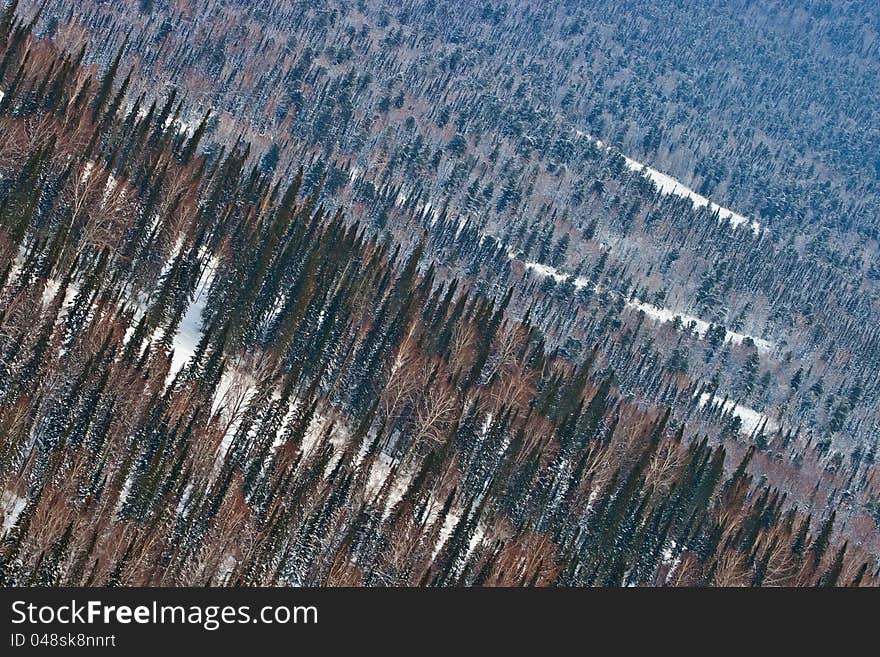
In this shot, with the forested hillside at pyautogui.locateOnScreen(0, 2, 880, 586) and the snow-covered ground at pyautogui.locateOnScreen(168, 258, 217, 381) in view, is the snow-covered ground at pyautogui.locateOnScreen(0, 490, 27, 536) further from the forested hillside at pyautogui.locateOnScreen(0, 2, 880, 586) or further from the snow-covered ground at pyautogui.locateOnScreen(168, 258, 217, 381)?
the snow-covered ground at pyautogui.locateOnScreen(168, 258, 217, 381)

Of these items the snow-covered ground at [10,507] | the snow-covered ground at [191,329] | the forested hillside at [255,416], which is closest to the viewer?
the snow-covered ground at [10,507]

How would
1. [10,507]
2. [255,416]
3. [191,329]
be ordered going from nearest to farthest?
[10,507]
[255,416]
[191,329]

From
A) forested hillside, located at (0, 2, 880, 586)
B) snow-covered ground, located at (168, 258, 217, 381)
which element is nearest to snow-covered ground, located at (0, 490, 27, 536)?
forested hillside, located at (0, 2, 880, 586)

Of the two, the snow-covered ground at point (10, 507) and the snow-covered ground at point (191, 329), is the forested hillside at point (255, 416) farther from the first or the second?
the snow-covered ground at point (191, 329)

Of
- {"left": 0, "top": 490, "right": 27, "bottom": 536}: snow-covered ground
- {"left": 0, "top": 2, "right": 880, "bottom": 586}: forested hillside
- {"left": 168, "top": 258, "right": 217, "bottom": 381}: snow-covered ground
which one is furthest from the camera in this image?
{"left": 168, "top": 258, "right": 217, "bottom": 381}: snow-covered ground

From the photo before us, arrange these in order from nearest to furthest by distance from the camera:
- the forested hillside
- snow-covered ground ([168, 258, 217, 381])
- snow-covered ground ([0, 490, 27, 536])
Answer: snow-covered ground ([0, 490, 27, 536]) → the forested hillside → snow-covered ground ([168, 258, 217, 381])


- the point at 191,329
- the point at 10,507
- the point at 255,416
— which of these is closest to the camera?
the point at 10,507

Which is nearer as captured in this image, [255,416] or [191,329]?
[255,416]

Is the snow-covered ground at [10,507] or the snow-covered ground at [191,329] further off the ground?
the snow-covered ground at [10,507]

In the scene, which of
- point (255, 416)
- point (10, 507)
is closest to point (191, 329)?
point (255, 416)

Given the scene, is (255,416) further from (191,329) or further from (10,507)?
(10,507)

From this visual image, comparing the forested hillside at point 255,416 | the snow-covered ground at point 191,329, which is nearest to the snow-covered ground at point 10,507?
the forested hillside at point 255,416
